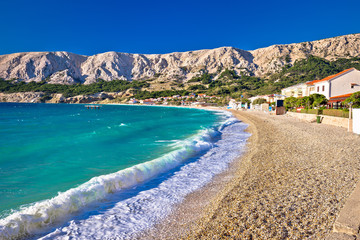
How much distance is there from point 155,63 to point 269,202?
202 m

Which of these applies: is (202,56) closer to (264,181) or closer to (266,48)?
(266,48)

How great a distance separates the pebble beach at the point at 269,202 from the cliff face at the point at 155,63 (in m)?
142

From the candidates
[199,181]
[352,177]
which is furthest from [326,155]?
[199,181]

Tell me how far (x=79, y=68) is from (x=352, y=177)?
685ft

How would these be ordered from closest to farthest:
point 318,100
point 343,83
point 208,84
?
point 318,100 → point 343,83 → point 208,84

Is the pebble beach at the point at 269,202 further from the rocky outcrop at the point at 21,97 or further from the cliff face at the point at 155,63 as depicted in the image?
the rocky outcrop at the point at 21,97

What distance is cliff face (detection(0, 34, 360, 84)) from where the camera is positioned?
138125 millimetres

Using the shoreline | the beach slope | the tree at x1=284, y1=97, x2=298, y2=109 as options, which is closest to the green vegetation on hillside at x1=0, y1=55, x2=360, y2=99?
the tree at x1=284, y1=97, x2=298, y2=109

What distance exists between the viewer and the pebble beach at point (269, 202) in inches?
154

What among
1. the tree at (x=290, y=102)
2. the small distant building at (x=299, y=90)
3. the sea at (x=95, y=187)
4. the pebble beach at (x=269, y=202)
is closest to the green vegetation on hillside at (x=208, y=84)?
the small distant building at (x=299, y=90)

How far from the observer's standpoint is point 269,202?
500 cm

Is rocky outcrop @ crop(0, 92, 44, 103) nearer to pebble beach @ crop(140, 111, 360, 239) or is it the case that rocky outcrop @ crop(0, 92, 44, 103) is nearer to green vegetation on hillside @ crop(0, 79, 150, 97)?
green vegetation on hillside @ crop(0, 79, 150, 97)

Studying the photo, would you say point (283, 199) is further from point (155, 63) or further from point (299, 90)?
point (155, 63)

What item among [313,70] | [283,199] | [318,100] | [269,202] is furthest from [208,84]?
[269,202]
